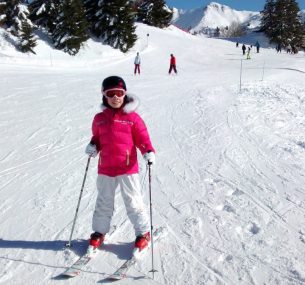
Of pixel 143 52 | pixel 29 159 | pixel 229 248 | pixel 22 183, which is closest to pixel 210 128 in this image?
pixel 29 159

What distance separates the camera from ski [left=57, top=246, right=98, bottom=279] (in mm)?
4004

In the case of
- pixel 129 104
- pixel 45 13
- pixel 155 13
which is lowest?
pixel 129 104

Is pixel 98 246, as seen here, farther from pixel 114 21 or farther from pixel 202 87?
pixel 114 21

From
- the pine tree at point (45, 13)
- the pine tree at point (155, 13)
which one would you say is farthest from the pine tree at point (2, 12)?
the pine tree at point (155, 13)

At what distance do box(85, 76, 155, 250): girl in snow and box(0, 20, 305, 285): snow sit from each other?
417 mm

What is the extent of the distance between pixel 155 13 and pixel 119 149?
2249 inches

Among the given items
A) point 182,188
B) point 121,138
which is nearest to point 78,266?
point 121,138

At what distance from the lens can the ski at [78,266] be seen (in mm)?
4004

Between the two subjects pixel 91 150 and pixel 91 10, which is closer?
pixel 91 150

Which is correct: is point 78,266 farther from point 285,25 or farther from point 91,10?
point 285,25

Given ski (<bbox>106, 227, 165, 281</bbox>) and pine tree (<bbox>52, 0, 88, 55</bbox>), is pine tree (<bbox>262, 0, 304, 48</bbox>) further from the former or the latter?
ski (<bbox>106, 227, 165, 281</bbox>)

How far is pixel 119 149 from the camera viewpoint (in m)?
4.25

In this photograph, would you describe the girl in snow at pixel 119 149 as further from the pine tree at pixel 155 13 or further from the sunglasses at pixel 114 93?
the pine tree at pixel 155 13

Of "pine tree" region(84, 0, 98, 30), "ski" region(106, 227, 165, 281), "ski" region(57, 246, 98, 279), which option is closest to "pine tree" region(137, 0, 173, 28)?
"pine tree" region(84, 0, 98, 30)
